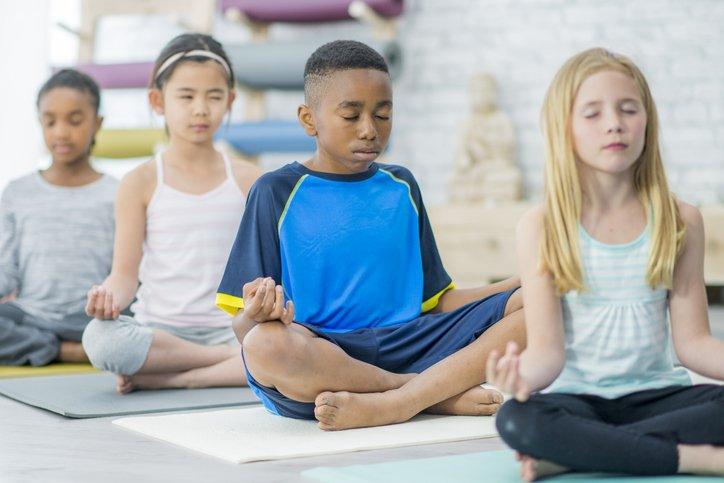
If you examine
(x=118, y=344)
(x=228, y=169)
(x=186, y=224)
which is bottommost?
(x=118, y=344)

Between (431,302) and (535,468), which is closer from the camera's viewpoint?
(535,468)

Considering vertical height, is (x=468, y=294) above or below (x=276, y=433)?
above

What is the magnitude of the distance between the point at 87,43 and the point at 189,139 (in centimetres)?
266

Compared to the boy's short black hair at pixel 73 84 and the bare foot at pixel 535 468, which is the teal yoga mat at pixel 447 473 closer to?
the bare foot at pixel 535 468

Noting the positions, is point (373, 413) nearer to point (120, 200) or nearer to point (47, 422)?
point (47, 422)

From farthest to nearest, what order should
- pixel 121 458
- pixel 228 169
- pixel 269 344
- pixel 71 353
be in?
pixel 71 353
pixel 228 169
pixel 269 344
pixel 121 458

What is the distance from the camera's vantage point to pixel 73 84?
237 centimetres

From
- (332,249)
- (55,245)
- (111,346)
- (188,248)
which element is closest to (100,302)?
(111,346)

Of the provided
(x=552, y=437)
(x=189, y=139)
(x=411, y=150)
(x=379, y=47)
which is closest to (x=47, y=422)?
(x=189, y=139)

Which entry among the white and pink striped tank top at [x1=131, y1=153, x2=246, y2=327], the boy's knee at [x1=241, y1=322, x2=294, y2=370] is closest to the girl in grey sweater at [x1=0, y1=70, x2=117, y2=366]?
the white and pink striped tank top at [x1=131, y1=153, x2=246, y2=327]

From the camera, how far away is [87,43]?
448 centimetres

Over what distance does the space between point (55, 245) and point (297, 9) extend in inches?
83.6

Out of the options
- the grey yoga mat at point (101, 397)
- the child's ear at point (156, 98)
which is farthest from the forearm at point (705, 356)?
the child's ear at point (156, 98)

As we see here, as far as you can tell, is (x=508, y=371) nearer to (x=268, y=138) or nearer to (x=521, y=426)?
(x=521, y=426)
